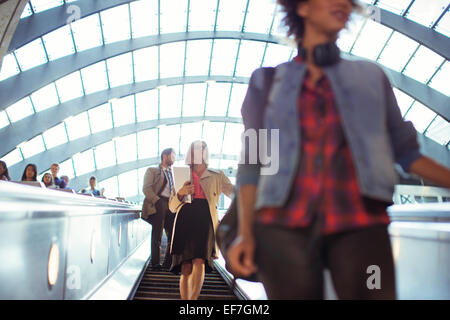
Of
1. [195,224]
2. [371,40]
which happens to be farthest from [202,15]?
[195,224]

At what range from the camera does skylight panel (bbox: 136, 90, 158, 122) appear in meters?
26.1

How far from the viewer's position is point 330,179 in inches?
46.9

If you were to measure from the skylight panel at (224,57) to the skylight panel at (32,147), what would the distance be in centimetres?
1139

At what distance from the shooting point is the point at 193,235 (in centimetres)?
445

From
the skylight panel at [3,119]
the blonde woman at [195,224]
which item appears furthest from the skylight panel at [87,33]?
the blonde woman at [195,224]

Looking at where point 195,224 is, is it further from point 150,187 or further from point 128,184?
point 128,184

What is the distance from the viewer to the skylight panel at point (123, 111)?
25.6 meters

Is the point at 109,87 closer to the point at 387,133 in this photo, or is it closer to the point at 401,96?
the point at 401,96

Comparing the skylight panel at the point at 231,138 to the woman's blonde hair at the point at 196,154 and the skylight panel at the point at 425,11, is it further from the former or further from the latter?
the woman's blonde hair at the point at 196,154

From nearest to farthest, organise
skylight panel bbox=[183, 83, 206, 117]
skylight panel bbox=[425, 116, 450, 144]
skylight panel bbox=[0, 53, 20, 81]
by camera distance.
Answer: skylight panel bbox=[0, 53, 20, 81]
skylight panel bbox=[425, 116, 450, 144]
skylight panel bbox=[183, 83, 206, 117]

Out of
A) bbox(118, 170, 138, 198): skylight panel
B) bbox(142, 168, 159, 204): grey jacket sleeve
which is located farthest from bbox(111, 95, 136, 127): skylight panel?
bbox(142, 168, 159, 204): grey jacket sleeve

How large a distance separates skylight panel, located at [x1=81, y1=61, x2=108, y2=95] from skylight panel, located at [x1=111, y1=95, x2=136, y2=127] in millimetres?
2560

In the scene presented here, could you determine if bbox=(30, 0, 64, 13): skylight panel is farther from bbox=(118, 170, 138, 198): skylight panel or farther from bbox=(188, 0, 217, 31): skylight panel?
bbox=(118, 170, 138, 198): skylight panel
